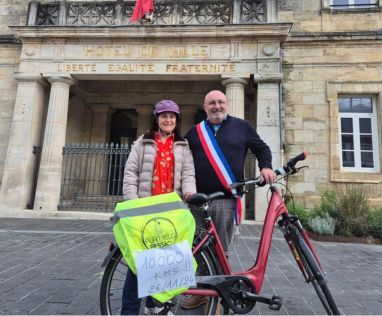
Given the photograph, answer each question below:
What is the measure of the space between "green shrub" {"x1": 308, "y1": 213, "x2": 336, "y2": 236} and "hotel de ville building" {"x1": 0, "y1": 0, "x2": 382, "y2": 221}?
2303mm

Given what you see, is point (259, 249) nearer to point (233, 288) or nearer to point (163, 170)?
point (233, 288)

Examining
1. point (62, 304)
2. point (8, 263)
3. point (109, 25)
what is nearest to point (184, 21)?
point (109, 25)

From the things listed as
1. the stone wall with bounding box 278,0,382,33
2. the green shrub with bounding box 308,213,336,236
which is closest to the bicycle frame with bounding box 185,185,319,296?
the green shrub with bounding box 308,213,336,236

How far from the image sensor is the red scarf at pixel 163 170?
8.41ft

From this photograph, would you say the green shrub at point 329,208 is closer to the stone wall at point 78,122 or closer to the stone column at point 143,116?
the stone column at point 143,116

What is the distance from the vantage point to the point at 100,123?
44.2ft

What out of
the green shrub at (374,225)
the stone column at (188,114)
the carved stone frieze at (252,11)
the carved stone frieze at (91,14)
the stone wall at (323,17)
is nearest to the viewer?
the green shrub at (374,225)

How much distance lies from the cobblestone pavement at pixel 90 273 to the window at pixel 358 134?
4.14 m

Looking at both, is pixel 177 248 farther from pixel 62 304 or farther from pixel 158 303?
pixel 62 304

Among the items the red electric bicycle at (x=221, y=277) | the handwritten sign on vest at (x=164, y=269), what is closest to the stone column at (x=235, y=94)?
the red electric bicycle at (x=221, y=277)

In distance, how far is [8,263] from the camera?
4.33 meters

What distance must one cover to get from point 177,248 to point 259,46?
358 inches

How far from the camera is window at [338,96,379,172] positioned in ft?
32.6

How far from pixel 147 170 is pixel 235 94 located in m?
7.70
